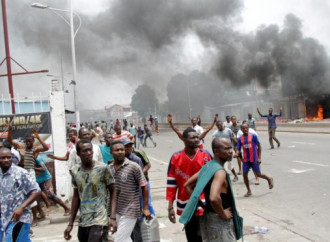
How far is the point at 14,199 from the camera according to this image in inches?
131

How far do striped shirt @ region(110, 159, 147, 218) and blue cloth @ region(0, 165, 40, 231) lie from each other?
75 cm

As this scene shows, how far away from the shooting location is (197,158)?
12.1 feet

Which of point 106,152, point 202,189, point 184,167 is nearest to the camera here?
point 202,189

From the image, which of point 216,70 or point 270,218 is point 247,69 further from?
point 270,218

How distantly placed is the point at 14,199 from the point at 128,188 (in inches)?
39.4

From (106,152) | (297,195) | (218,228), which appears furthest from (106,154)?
(297,195)

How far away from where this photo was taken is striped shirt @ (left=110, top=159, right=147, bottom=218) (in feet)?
11.5

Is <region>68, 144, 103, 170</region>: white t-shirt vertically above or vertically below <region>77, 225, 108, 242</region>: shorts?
above

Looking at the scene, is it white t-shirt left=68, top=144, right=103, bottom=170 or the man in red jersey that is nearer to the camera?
the man in red jersey

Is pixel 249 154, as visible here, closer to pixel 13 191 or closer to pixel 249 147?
pixel 249 147

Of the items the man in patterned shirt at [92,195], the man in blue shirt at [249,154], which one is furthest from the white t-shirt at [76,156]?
the man in blue shirt at [249,154]

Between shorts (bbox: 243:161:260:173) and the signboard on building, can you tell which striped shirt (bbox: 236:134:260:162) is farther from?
the signboard on building

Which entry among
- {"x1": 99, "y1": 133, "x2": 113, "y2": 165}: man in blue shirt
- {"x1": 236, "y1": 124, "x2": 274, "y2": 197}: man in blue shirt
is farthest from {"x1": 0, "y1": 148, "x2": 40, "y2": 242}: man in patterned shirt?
{"x1": 236, "y1": 124, "x2": 274, "y2": 197}: man in blue shirt

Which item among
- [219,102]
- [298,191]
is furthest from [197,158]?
[219,102]
